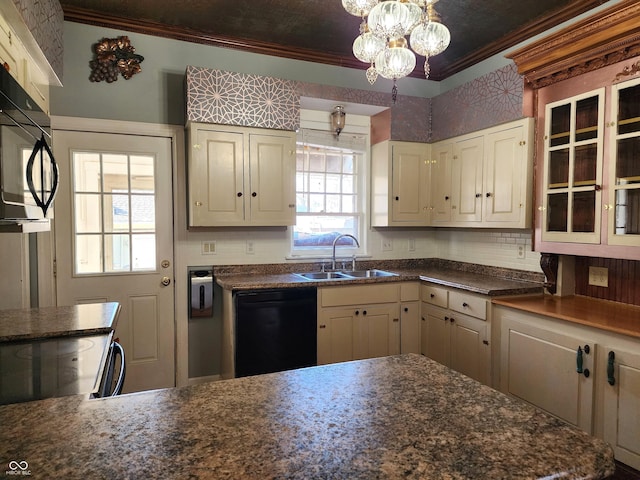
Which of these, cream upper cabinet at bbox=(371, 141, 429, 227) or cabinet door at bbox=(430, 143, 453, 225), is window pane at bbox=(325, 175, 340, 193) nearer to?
cream upper cabinet at bbox=(371, 141, 429, 227)

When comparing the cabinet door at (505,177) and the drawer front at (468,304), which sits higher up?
the cabinet door at (505,177)

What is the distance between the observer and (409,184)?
3.75 m

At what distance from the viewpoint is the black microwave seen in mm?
1074

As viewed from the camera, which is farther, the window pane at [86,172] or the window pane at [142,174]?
the window pane at [142,174]

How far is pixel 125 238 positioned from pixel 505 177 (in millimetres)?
2873

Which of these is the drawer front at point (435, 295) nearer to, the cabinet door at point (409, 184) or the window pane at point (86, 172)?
the cabinet door at point (409, 184)

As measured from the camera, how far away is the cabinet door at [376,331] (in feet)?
10.6

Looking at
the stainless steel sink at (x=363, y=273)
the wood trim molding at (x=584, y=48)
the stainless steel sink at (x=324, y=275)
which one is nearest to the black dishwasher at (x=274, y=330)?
the stainless steel sink at (x=324, y=275)

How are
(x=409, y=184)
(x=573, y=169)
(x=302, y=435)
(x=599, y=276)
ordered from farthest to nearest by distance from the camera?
(x=409, y=184) < (x=599, y=276) < (x=573, y=169) < (x=302, y=435)

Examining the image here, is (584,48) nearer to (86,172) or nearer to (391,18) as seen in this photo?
(391,18)
